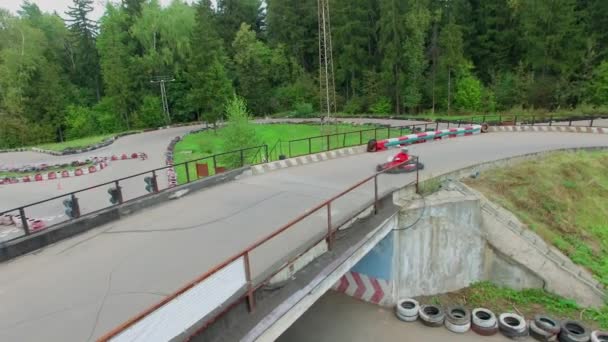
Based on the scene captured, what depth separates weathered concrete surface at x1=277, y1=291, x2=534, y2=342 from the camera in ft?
27.2

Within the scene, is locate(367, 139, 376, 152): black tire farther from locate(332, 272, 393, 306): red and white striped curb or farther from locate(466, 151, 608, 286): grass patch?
locate(332, 272, 393, 306): red and white striped curb

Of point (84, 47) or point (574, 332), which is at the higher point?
point (84, 47)

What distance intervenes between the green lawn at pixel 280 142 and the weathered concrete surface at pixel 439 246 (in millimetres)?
8213

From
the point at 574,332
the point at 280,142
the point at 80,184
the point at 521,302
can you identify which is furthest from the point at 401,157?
the point at 80,184

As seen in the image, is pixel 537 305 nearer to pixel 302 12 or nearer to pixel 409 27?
pixel 409 27

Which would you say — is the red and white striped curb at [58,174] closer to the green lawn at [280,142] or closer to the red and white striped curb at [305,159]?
the green lawn at [280,142]

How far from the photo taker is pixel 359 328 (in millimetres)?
8656

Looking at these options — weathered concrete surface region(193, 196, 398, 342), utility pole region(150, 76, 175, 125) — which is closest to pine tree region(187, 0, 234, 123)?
utility pole region(150, 76, 175, 125)

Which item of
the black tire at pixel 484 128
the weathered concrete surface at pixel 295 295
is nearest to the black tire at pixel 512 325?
the weathered concrete surface at pixel 295 295

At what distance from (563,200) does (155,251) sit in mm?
11870

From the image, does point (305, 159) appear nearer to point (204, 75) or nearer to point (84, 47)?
point (204, 75)

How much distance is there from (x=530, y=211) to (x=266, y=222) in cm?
805

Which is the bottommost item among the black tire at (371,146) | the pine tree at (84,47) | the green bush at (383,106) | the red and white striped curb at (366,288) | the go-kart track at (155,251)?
the red and white striped curb at (366,288)

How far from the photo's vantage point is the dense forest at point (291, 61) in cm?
3272
